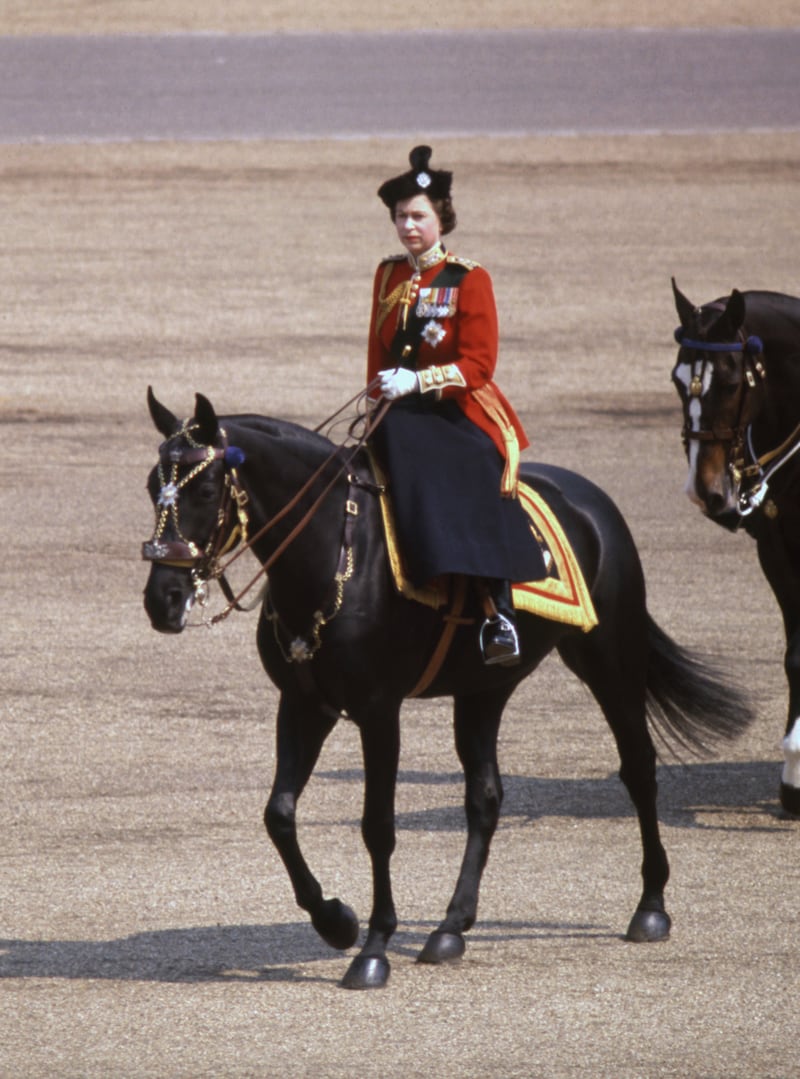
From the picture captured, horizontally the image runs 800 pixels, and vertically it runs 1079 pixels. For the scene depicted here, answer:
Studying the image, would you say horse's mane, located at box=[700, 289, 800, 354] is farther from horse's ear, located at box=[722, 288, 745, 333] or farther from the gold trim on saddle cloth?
the gold trim on saddle cloth

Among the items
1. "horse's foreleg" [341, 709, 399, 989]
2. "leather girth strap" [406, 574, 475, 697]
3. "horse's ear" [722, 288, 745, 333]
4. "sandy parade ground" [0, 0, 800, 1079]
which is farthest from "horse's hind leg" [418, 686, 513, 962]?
"horse's ear" [722, 288, 745, 333]

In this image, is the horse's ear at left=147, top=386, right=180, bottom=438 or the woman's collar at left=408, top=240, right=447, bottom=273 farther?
the woman's collar at left=408, top=240, right=447, bottom=273

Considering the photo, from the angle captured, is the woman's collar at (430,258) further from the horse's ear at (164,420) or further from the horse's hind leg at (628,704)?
the horse's hind leg at (628,704)

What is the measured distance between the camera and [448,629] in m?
6.11

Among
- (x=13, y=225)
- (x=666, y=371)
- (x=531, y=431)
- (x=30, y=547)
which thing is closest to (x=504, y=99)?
(x=13, y=225)

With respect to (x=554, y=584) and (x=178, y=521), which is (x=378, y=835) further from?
(x=178, y=521)

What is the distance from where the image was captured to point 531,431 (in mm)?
15273

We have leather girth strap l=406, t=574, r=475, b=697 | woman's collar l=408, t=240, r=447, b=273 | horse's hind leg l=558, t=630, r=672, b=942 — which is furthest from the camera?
horse's hind leg l=558, t=630, r=672, b=942

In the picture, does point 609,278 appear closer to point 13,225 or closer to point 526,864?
point 13,225

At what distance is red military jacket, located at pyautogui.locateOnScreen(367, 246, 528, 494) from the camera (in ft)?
20.2

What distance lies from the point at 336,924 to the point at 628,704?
3.94ft

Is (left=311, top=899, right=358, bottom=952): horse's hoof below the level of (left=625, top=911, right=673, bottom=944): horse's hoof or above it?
above

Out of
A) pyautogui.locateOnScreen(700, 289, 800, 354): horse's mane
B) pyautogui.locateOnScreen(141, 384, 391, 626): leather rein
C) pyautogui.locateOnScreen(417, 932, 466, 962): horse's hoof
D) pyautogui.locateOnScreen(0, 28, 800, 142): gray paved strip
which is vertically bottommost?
pyautogui.locateOnScreen(417, 932, 466, 962): horse's hoof

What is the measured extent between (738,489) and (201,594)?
8.56ft
